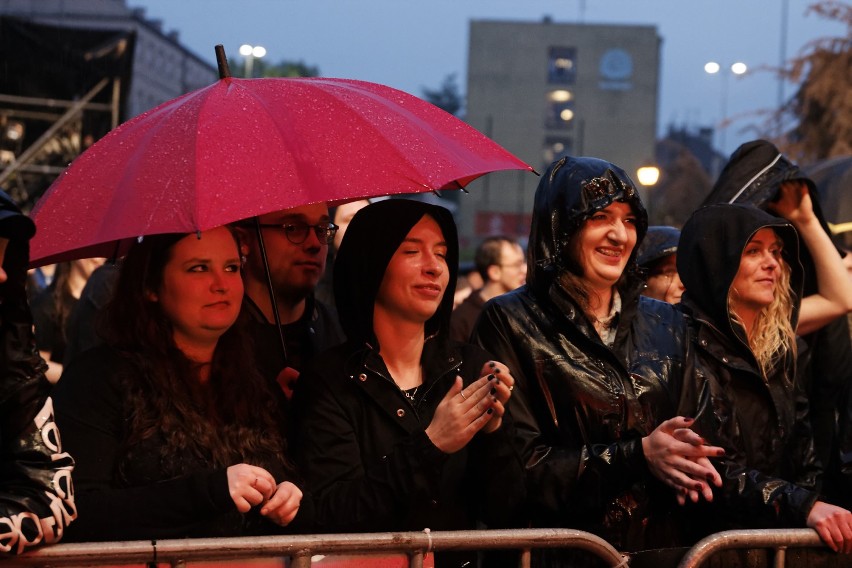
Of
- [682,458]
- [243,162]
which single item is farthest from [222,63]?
[682,458]

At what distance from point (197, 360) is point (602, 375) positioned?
145 centimetres

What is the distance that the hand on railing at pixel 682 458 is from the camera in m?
3.99

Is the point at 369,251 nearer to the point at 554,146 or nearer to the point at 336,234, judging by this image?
the point at 336,234

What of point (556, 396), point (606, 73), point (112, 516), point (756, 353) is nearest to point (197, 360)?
point (112, 516)

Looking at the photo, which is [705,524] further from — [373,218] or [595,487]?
[373,218]

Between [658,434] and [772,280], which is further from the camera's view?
[772,280]

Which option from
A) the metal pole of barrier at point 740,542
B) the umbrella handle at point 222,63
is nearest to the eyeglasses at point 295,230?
the umbrella handle at point 222,63

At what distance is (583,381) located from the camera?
173 inches

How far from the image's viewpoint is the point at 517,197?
74.9 metres

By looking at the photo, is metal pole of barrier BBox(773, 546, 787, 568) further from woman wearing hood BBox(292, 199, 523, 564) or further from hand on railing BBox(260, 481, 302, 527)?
hand on railing BBox(260, 481, 302, 527)

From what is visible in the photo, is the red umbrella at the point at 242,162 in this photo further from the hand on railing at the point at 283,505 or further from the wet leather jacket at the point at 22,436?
the hand on railing at the point at 283,505

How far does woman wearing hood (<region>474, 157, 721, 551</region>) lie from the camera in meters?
4.29

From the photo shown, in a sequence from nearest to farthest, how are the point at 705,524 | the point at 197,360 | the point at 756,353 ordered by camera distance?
1. the point at 197,360
2. the point at 705,524
3. the point at 756,353

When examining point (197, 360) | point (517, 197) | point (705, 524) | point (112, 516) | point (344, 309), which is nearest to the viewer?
point (112, 516)
